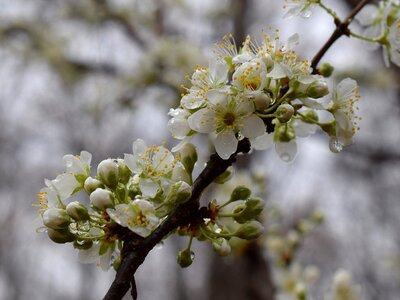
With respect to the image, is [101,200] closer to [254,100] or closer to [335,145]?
[254,100]

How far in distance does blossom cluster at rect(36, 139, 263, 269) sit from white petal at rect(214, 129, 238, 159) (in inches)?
4.2

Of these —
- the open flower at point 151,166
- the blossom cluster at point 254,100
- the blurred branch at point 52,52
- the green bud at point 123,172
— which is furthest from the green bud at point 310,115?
the blurred branch at point 52,52

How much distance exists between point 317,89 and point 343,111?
7.2 inches

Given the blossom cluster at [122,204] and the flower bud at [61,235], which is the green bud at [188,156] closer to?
the blossom cluster at [122,204]

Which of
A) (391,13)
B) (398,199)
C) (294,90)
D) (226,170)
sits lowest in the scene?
(398,199)

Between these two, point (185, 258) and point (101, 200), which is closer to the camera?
point (101, 200)

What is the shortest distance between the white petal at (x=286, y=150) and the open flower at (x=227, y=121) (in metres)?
0.22

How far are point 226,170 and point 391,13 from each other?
2.82ft

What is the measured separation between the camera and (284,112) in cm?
104

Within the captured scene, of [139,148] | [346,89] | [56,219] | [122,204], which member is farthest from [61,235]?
[346,89]

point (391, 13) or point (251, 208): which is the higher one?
point (391, 13)

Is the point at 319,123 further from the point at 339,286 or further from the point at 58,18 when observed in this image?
the point at 58,18

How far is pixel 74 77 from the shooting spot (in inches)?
230

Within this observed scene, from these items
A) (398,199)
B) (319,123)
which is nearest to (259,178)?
(319,123)
